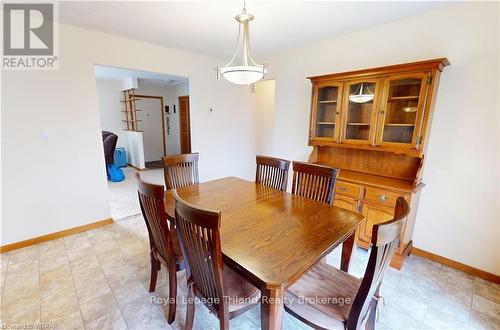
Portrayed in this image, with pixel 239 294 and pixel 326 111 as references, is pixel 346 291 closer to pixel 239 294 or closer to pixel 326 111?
pixel 239 294

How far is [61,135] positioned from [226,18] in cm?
213

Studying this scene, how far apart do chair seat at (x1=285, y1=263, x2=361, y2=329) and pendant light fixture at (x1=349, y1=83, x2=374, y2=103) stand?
1.74 metres

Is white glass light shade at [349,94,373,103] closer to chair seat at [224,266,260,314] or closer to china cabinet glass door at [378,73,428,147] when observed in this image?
china cabinet glass door at [378,73,428,147]

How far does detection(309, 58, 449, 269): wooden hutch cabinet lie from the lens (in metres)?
2.01

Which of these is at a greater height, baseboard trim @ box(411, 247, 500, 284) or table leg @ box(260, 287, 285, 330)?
table leg @ box(260, 287, 285, 330)

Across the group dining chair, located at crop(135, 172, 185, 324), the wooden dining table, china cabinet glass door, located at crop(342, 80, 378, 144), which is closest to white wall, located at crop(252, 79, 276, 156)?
china cabinet glass door, located at crop(342, 80, 378, 144)

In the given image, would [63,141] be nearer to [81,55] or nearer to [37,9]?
[81,55]

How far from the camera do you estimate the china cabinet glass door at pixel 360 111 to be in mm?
2266

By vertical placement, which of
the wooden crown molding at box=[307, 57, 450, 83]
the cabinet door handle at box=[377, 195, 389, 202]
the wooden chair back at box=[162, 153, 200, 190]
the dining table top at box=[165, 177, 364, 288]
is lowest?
the cabinet door handle at box=[377, 195, 389, 202]

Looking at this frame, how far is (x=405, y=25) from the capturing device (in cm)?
223

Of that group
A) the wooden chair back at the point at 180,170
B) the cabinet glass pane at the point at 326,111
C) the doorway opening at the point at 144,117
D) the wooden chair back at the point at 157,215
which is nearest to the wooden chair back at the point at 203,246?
the wooden chair back at the point at 157,215

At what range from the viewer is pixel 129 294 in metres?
1.79

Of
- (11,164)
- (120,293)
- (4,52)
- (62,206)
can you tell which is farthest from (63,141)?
(120,293)

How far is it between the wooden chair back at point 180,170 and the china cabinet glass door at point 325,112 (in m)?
1.46
